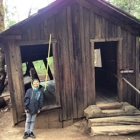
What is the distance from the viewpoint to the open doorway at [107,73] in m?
7.77

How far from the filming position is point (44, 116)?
6.10m

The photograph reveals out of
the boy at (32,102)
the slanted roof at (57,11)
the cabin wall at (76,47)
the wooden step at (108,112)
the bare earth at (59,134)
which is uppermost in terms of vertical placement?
the slanted roof at (57,11)

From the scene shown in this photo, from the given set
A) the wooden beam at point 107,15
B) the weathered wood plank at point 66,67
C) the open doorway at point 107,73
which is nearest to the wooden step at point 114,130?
the weathered wood plank at point 66,67

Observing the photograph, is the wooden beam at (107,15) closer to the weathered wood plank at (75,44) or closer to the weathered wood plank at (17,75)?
the weathered wood plank at (75,44)

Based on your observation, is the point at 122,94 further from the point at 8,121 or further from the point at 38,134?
the point at 8,121

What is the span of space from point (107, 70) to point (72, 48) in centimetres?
360

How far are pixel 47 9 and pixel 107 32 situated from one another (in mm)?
2244

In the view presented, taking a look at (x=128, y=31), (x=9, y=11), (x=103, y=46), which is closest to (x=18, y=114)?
(x=128, y=31)

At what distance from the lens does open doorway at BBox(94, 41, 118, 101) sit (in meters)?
7.77

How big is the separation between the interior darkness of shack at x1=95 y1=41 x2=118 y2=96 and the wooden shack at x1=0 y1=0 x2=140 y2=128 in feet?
4.48

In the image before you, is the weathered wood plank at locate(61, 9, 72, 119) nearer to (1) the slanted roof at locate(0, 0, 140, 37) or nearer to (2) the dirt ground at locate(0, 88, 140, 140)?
(1) the slanted roof at locate(0, 0, 140, 37)

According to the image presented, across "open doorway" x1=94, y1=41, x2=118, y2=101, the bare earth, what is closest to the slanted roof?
"open doorway" x1=94, y1=41, x2=118, y2=101

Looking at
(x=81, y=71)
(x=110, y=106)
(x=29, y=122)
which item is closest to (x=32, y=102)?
(x=29, y=122)

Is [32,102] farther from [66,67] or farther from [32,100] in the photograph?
[66,67]
